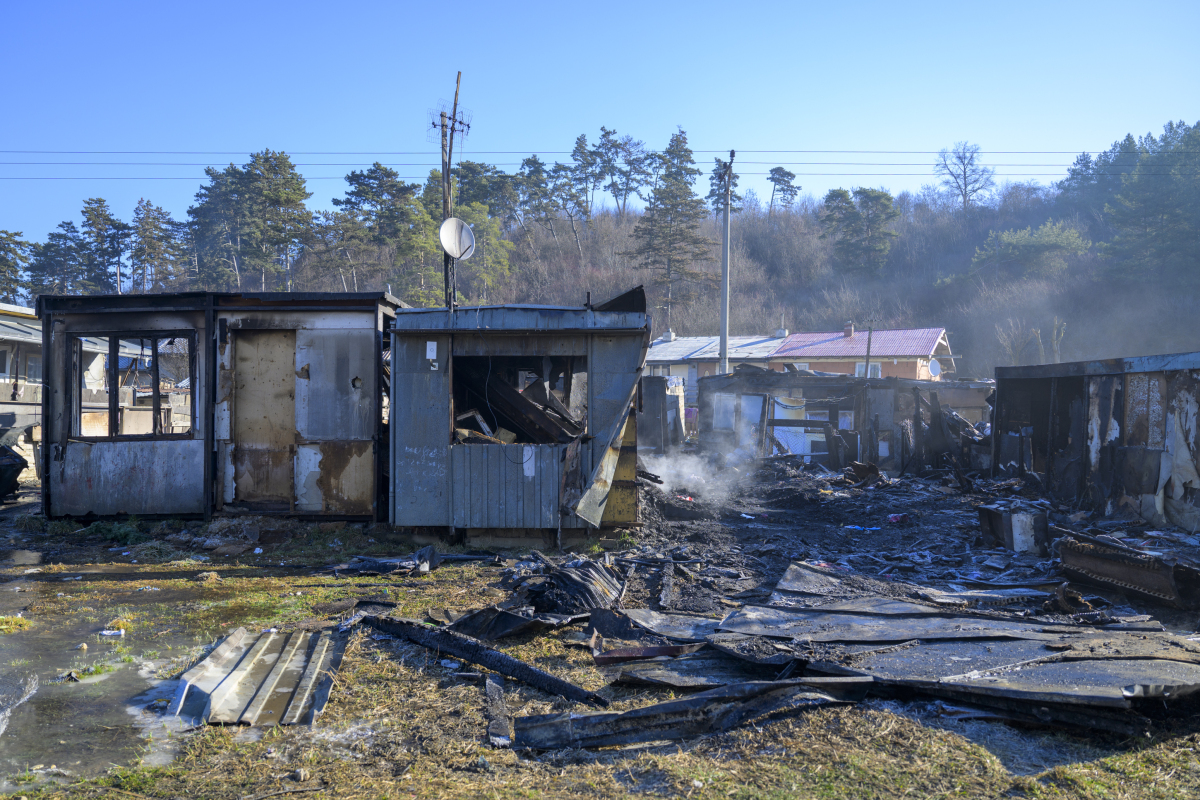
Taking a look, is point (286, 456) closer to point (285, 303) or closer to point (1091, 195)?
point (285, 303)

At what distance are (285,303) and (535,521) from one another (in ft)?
15.0

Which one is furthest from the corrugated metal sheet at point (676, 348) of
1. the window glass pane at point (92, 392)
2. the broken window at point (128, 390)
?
the window glass pane at point (92, 392)

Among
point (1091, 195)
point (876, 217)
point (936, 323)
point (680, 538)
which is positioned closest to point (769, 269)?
point (876, 217)

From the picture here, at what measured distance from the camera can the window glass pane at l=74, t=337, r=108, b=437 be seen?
32.5ft

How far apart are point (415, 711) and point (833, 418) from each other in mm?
16389

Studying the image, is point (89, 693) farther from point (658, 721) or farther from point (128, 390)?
point (128, 390)

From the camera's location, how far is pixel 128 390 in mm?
17047

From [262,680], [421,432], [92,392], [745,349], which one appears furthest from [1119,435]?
[745,349]

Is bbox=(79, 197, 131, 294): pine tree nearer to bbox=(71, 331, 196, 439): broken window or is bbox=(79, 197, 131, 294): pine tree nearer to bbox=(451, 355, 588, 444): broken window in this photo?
bbox=(71, 331, 196, 439): broken window

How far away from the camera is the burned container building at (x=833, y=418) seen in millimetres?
16266

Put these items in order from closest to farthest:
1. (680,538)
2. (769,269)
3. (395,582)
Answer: (395,582), (680,538), (769,269)

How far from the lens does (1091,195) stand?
176 ft

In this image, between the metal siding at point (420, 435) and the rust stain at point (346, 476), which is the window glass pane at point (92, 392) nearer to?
the rust stain at point (346, 476)

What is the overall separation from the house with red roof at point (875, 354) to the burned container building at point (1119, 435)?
75.5ft
